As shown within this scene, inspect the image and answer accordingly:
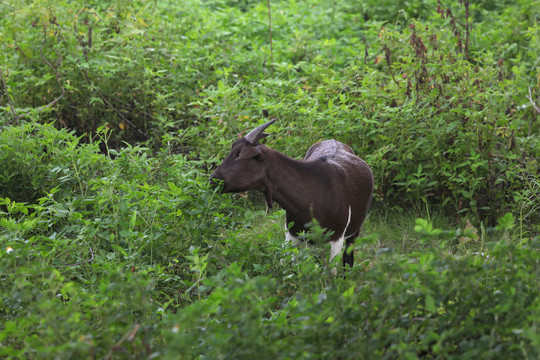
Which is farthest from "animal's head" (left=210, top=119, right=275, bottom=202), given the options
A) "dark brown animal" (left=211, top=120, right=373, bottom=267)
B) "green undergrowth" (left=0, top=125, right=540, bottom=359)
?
"green undergrowth" (left=0, top=125, right=540, bottom=359)

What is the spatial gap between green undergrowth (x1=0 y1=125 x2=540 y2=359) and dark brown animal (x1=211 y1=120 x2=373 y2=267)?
222 mm

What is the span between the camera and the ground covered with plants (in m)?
3.06

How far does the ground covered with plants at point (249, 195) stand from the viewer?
10.0 feet

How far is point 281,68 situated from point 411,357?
15.0 feet

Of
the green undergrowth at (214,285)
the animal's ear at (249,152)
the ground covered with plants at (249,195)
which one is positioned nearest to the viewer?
the green undergrowth at (214,285)

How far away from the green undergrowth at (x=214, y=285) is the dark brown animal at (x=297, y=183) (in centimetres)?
22

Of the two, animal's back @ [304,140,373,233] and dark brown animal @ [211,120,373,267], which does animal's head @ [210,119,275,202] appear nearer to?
dark brown animal @ [211,120,373,267]

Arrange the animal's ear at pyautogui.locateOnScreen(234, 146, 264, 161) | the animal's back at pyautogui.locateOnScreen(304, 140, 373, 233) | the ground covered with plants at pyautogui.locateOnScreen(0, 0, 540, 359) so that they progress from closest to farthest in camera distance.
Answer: the ground covered with plants at pyautogui.locateOnScreen(0, 0, 540, 359)
the animal's ear at pyautogui.locateOnScreen(234, 146, 264, 161)
the animal's back at pyautogui.locateOnScreen(304, 140, 373, 233)

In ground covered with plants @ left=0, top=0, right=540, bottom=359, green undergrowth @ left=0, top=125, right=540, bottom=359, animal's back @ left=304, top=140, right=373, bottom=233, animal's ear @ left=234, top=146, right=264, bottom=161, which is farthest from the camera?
animal's back @ left=304, top=140, right=373, bottom=233

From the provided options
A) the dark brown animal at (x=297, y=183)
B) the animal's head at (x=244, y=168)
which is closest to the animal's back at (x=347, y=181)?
the dark brown animal at (x=297, y=183)

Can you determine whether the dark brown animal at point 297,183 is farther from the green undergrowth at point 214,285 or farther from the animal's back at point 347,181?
the green undergrowth at point 214,285

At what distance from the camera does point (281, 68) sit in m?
6.80

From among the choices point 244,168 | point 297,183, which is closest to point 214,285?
point 244,168

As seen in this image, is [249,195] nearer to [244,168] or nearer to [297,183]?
[297,183]
